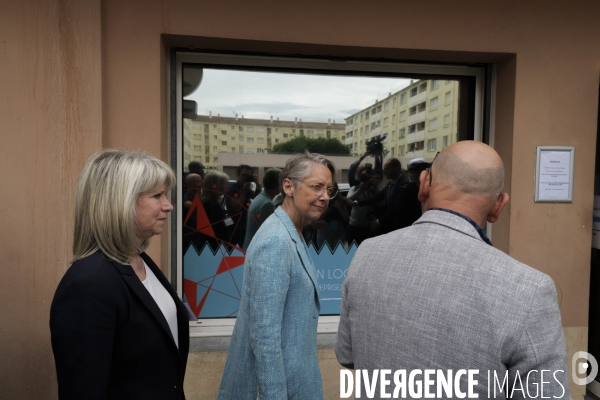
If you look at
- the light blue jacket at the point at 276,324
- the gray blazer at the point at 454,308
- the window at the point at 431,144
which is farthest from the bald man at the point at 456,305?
the window at the point at 431,144

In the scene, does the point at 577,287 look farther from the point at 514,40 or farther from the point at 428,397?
the point at 428,397

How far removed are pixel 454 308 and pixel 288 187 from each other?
1168 millimetres

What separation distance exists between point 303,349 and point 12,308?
205 cm

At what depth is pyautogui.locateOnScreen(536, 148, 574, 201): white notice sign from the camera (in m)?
3.45

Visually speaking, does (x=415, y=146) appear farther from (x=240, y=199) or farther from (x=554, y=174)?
(x=240, y=199)

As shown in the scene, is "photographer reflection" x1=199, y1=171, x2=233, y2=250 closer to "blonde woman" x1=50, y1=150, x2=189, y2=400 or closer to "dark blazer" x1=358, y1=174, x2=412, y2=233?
"dark blazer" x1=358, y1=174, x2=412, y2=233

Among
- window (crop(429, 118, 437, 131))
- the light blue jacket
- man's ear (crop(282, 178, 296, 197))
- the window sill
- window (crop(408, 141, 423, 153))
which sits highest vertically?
window (crop(429, 118, 437, 131))

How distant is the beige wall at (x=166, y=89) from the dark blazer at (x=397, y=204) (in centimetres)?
72

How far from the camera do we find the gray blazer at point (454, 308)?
46.8 inches

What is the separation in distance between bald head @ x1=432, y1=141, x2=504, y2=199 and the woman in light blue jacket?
0.79 metres

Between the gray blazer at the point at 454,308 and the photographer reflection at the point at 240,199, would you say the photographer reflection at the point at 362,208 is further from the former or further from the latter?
the gray blazer at the point at 454,308

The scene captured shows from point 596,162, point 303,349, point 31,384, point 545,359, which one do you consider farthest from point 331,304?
point 545,359

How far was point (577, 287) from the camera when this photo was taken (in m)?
3.54

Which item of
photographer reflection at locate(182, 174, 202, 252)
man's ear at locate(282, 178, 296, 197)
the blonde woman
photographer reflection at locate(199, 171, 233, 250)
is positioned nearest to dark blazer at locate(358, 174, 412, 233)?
photographer reflection at locate(199, 171, 233, 250)
